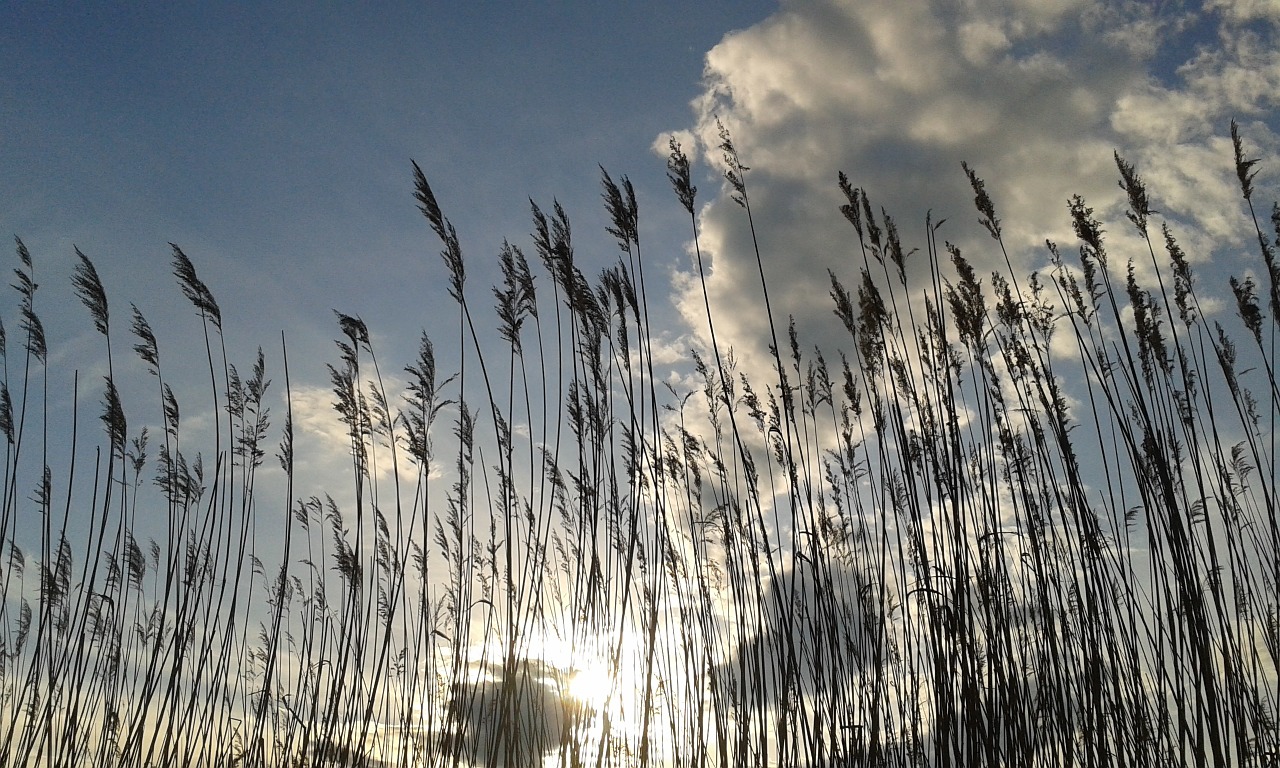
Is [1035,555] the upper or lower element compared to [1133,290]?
lower

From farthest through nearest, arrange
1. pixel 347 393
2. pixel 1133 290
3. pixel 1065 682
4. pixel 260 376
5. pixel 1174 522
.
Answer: pixel 260 376 < pixel 347 393 < pixel 1133 290 < pixel 1065 682 < pixel 1174 522

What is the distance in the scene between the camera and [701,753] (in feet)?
10.2

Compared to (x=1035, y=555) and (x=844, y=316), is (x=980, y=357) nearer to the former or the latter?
(x=844, y=316)

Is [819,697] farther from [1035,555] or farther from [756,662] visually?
[1035,555]

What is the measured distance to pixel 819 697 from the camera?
2.76 m

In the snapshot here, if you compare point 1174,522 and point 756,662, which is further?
point 756,662

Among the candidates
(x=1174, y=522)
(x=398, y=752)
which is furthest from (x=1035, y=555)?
(x=398, y=752)

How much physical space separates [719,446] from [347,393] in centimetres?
211

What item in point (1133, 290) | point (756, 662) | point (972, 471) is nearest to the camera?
point (756, 662)

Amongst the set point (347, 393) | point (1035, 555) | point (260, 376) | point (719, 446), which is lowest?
point (1035, 555)

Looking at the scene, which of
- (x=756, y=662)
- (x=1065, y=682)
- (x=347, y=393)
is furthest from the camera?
(x=347, y=393)

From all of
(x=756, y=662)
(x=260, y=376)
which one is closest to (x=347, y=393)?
(x=260, y=376)

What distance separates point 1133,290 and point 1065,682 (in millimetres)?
1811

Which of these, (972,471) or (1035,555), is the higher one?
(972,471)
